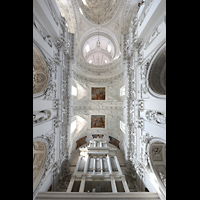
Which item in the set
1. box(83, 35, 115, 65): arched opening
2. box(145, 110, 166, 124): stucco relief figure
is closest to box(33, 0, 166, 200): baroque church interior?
box(145, 110, 166, 124): stucco relief figure

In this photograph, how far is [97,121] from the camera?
1384cm

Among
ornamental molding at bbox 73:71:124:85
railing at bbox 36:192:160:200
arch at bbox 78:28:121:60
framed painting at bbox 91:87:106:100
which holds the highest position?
arch at bbox 78:28:121:60

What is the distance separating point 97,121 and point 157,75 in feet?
35.6

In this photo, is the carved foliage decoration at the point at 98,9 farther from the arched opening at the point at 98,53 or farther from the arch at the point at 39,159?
the arch at the point at 39,159

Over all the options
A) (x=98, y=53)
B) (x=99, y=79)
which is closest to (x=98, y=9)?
(x=98, y=53)

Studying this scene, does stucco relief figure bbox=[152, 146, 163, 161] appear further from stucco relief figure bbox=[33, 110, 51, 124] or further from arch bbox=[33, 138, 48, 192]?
stucco relief figure bbox=[33, 110, 51, 124]

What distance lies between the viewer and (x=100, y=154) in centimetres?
963

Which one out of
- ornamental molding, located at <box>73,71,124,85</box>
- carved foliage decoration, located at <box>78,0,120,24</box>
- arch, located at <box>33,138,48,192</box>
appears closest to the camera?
arch, located at <box>33,138,48,192</box>

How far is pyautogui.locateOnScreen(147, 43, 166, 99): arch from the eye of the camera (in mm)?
4175

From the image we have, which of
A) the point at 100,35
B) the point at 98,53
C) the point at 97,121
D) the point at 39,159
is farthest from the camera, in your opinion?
the point at 98,53

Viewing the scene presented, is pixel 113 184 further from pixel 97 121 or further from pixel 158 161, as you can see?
pixel 97 121

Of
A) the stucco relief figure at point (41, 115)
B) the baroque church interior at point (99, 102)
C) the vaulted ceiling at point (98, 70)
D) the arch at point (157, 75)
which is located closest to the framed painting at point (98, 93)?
the baroque church interior at point (99, 102)

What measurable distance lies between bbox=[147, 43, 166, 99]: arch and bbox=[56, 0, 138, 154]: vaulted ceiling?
667 centimetres
